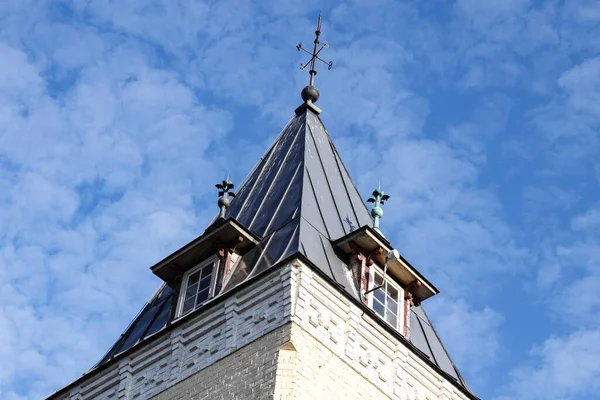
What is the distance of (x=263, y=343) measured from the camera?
33.6 meters

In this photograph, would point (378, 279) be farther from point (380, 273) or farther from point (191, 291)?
point (191, 291)

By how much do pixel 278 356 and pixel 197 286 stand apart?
17.1 ft

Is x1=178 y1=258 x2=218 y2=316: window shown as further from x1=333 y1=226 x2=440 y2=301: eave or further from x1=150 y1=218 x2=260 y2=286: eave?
x1=333 y1=226 x2=440 y2=301: eave

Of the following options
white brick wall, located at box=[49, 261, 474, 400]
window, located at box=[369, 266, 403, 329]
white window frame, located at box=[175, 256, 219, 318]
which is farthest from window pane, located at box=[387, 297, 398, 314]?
white window frame, located at box=[175, 256, 219, 318]

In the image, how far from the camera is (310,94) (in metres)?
45.3

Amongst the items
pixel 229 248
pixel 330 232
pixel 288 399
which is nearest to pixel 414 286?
pixel 330 232

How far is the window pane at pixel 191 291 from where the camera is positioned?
122 ft

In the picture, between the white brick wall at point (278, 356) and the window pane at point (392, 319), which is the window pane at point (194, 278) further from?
the window pane at point (392, 319)

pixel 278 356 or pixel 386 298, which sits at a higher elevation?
pixel 386 298

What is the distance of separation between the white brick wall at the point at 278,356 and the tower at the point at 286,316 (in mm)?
32

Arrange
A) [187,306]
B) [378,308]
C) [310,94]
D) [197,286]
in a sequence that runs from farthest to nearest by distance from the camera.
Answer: [310,94]
[197,286]
[187,306]
[378,308]

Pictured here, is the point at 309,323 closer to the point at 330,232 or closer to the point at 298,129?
the point at 330,232

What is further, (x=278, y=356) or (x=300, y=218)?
(x=300, y=218)

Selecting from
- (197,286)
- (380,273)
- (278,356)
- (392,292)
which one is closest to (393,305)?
(392,292)
